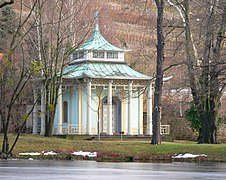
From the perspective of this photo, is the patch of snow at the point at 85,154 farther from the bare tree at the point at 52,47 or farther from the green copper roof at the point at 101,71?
the green copper roof at the point at 101,71

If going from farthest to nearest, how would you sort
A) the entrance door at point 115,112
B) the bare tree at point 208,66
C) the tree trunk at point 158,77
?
the entrance door at point 115,112
the tree trunk at point 158,77
the bare tree at point 208,66

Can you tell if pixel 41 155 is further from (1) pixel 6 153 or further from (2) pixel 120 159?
(2) pixel 120 159

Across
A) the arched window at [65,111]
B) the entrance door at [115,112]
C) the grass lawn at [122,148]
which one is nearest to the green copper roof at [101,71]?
the entrance door at [115,112]

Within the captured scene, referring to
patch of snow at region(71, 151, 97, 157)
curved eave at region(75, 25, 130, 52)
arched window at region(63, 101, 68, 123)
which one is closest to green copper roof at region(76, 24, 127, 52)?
curved eave at region(75, 25, 130, 52)

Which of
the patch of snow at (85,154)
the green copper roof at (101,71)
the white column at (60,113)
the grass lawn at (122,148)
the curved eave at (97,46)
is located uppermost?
Result: the curved eave at (97,46)

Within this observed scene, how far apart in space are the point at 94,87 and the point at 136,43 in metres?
37.8

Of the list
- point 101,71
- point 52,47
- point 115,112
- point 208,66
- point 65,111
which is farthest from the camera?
point 115,112

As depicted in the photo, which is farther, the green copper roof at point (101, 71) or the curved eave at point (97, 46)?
the curved eave at point (97, 46)

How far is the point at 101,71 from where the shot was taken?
48938 millimetres

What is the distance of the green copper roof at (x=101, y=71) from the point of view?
4819 cm

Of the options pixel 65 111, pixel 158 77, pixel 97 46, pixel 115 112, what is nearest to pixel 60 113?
pixel 65 111

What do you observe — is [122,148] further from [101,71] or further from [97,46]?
[97,46]

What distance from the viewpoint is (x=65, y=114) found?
2021 inches

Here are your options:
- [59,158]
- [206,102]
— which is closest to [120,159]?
[59,158]
